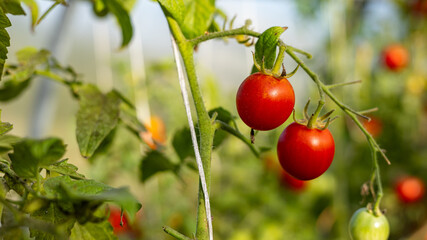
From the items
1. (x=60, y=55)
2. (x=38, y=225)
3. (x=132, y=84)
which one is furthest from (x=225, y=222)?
(x=38, y=225)

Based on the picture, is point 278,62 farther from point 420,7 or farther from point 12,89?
point 420,7

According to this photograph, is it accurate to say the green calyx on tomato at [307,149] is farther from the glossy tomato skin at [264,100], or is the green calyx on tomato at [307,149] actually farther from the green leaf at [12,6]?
the green leaf at [12,6]

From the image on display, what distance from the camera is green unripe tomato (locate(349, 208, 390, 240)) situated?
0.58 m

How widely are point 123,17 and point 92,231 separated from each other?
327 millimetres

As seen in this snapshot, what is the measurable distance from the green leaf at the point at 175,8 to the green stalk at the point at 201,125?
0.02 m

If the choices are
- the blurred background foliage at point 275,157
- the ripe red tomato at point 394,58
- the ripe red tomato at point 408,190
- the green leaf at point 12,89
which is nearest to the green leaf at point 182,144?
the green leaf at point 12,89

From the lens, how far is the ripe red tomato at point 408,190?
2.25 metres

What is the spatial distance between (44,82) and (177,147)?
2.89ft

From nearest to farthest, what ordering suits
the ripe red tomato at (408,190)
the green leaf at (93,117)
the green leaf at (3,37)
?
the green leaf at (3,37), the green leaf at (93,117), the ripe red tomato at (408,190)

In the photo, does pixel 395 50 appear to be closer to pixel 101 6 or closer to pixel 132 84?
pixel 132 84

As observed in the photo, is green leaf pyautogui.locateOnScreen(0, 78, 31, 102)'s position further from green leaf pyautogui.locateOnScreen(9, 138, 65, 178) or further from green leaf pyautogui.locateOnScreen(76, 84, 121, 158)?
green leaf pyautogui.locateOnScreen(9, 138, 65, 178)

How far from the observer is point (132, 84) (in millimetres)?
2105

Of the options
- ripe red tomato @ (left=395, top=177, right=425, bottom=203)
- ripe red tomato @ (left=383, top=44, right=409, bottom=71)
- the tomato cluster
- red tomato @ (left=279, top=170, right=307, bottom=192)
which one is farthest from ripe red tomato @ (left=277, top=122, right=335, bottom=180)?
ripe red tomato @ (left=383, top=44, right=409, bottom=71)

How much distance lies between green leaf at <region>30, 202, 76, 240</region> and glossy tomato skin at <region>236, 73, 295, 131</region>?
202mm
